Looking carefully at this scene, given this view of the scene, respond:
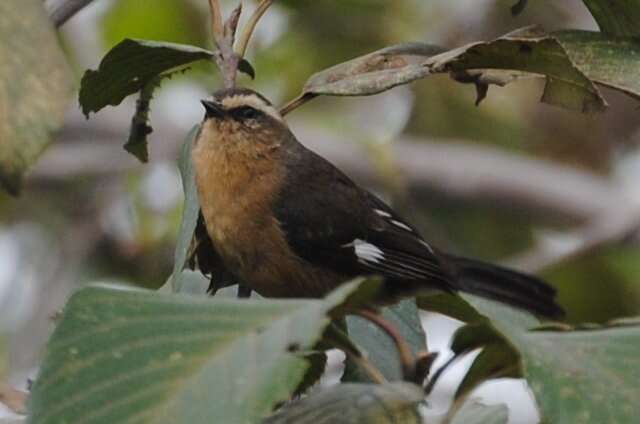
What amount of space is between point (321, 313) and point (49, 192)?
4697 millimetres

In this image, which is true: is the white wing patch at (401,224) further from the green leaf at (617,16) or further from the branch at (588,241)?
the branch at (588,241)

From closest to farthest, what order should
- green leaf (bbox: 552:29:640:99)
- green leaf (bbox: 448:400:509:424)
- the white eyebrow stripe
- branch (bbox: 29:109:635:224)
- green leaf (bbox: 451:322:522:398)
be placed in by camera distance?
1. green leaf (bbox: 451:322:522:398)
2. green leaf (bbox: 448:400:509:424)
3. green leaf (bbox: 552:29:640:99)
4. the white eyebrow stripe
5. branch (bbox: 29:109:635:224)

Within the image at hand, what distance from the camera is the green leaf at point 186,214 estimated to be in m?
2.26

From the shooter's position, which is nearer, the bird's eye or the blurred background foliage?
the bird's eye

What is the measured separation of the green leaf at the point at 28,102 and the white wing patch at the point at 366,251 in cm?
185

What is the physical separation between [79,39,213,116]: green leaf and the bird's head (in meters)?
0.94

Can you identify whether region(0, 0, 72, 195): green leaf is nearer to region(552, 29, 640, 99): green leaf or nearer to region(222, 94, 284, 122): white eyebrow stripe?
region(552, 29, 640, 99): green leaf

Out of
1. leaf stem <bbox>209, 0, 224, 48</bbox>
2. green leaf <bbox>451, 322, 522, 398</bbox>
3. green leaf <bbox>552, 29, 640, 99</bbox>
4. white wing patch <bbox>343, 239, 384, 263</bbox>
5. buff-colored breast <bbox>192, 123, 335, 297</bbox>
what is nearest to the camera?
green leaf <bbox>451, 322, 522, 398</bbox>

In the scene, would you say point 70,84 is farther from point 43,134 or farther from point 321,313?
point 321,313

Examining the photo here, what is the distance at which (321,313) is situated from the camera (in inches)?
60.1

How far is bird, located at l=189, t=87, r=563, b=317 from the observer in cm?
302

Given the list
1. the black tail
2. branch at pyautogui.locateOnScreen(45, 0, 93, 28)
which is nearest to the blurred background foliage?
the black tail

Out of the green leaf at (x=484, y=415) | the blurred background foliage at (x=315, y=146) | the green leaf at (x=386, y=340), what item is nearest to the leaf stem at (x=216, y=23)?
the green leaf at (x=386, y=340)

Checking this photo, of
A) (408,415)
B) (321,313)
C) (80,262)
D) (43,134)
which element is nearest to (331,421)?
(408,415)
